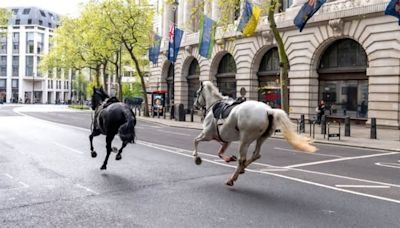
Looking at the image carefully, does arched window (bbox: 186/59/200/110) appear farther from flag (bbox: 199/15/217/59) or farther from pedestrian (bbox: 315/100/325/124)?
pedestrian (bbox: 315/100/325/124)

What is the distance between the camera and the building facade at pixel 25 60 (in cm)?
12962

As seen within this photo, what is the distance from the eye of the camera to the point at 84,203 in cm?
737

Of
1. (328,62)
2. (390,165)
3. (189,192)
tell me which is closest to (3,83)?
(328,62)

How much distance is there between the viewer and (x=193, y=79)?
52.1 meters

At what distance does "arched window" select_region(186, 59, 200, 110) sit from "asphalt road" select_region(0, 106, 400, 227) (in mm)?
37961

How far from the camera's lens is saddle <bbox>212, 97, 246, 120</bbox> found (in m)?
9.52

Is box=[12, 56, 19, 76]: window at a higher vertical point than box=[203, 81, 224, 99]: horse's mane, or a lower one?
higher

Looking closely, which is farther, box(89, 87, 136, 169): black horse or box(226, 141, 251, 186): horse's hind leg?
box(89, 87, 136, 169): black horse

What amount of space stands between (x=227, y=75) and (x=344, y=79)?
14985mm

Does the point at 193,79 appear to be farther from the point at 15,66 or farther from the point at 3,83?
the point at 3,83

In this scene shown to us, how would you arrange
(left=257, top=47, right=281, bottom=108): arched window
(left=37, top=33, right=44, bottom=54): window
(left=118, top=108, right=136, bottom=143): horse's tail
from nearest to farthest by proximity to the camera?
(left=118, top=108, right=136, bottom=143): horse's tail → (left=257, top=47, right=281, bottom=108): arched window → (left=37, top=33, right=44, bottom=54): window

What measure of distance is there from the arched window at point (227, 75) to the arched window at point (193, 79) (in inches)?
202

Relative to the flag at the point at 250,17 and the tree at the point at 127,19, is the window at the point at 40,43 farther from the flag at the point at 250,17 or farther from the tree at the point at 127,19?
the flag at the point at 250,17

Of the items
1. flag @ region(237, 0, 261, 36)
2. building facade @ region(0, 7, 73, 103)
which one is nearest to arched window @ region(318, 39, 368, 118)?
flag @ region(237, 0, 261, 36)
